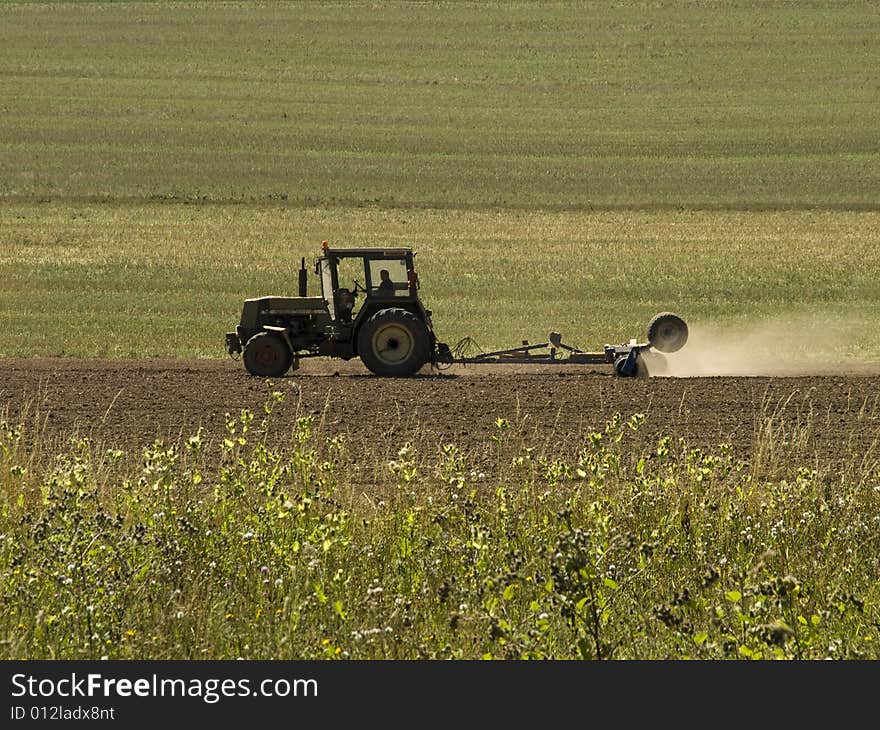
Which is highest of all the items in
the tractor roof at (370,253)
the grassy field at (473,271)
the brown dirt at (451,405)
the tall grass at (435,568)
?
the grassy field at (473,271)

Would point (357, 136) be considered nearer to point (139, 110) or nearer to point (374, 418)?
point (139, 110)

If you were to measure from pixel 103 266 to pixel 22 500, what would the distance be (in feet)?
72.6

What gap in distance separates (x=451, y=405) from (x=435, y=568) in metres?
7.67

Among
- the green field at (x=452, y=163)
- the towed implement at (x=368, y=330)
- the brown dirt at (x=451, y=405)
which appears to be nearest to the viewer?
the brown dirt at (x=451, y=405)

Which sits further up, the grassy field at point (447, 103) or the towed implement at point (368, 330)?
the grassy field at point (447, 103)

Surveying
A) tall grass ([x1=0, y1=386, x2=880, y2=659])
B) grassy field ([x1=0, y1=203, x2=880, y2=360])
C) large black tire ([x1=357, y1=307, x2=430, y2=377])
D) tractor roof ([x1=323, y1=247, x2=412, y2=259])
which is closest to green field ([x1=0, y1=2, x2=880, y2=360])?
grassy field ([x1=0, y1=203, x2=880, y2=360])

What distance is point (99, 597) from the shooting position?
300 inches

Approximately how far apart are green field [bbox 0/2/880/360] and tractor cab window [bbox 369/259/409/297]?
16.4 ft

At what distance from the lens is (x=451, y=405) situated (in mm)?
15859

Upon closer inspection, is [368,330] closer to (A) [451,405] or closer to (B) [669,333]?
(A) [451,405]

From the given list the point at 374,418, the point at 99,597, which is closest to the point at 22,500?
the point at 99,597

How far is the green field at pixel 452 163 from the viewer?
28.2 m

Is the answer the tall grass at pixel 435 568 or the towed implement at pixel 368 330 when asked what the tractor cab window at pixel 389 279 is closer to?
the towed implement at pixel 368 330

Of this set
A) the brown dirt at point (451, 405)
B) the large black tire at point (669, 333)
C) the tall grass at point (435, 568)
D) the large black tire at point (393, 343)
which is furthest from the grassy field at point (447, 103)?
the tall grass at point (435, 568)
